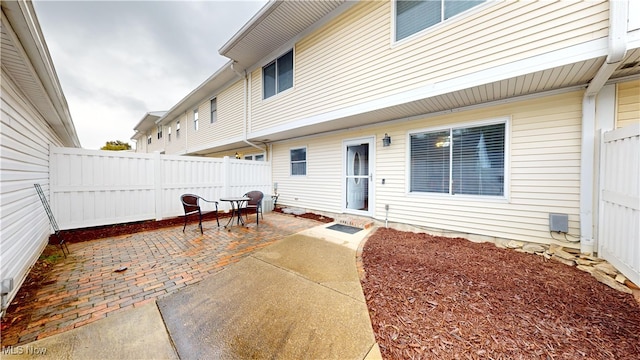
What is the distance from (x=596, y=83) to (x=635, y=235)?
7.28ft

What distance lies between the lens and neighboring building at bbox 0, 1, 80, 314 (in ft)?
7.00

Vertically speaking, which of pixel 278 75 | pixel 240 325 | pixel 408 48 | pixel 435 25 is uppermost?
pixel 278 75

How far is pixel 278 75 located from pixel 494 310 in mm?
8006

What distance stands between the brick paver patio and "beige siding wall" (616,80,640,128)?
6101 mm

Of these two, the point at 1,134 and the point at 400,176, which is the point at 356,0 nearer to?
the point at 400,176

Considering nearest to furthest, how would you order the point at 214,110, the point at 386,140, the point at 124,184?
the point at 386,140 < the point at 124,184 < the point at 214,110

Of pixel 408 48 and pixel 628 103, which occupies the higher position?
pixel 408 48

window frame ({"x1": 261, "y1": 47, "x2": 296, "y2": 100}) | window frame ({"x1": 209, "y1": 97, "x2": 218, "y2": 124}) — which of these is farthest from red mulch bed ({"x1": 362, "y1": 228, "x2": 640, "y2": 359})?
window frame ({"x1": 209, "y1": 97, "x2": 218, "y2": 124})

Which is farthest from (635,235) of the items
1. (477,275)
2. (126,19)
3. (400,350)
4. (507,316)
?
(126,19)

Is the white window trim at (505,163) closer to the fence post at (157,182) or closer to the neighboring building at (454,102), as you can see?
the neighboring building at (454,102)

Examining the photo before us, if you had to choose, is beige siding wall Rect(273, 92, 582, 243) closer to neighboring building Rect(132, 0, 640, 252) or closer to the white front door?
neighboring building Rect(132, 0, 640, 252)

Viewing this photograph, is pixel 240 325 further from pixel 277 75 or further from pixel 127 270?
pixel 277 75

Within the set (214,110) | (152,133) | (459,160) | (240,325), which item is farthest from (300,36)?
(152,133)

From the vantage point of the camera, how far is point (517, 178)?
4016 mm
